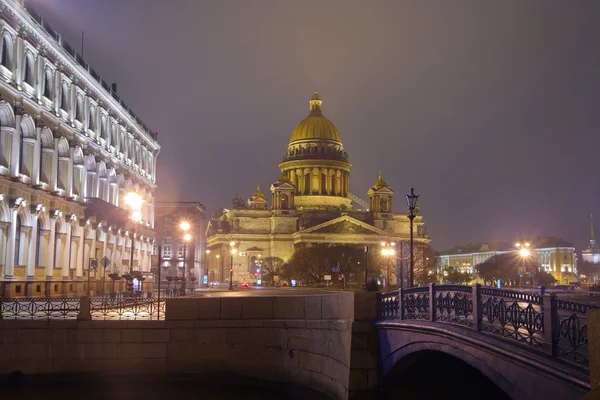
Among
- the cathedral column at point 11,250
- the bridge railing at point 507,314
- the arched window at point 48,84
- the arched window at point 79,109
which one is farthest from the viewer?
the arched window at point 79,109

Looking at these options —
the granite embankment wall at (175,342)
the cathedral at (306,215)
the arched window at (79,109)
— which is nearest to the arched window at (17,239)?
the arched window at (79,109)

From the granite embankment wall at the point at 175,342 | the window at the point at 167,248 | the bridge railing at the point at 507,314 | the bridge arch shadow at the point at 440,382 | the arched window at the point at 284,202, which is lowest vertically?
the bridge arch shadow at the point at 440,382

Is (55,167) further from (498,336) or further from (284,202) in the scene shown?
(284,202)

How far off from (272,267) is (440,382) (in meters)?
107

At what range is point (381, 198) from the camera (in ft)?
505

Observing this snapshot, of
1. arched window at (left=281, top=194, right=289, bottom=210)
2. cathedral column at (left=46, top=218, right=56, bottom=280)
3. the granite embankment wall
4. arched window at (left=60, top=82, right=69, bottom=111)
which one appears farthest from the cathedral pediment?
the granite embankment wall

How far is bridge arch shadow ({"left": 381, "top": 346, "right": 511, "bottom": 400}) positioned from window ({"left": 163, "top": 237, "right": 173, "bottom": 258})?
310 ft

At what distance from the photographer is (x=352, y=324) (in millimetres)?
22688

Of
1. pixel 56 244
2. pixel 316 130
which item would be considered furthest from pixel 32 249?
pixel 316 130

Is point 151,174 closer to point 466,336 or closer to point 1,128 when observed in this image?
point 1,128

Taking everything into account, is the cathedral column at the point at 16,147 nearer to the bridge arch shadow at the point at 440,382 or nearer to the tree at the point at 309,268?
the bridge arch shadow at the point at 440,382

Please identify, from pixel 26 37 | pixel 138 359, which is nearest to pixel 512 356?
pixel 138 359

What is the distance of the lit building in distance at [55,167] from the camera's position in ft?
146

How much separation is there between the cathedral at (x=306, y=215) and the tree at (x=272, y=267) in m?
2.58
